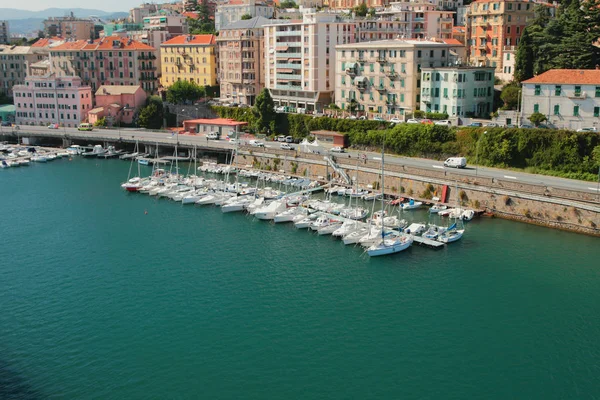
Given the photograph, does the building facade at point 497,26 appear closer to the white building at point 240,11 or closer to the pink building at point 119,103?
the white building at point 240,11

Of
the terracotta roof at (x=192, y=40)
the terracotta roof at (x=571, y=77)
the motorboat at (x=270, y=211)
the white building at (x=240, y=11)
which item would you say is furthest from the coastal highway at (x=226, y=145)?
the white building at (x=240, y=11)

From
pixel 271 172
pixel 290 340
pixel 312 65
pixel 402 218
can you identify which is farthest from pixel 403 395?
pixel 312 65

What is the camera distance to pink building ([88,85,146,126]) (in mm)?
99875

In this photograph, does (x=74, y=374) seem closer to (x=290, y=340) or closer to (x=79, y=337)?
(x=79, y=337)

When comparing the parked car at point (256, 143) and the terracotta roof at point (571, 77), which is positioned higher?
the terracotta roof at point (571, 77)

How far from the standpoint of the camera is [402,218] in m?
55.2

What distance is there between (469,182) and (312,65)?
122 ft

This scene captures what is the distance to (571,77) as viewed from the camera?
6209 centimetres

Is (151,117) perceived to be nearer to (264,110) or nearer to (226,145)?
(264,110)

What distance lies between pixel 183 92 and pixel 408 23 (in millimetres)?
36634

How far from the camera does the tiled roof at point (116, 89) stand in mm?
100875

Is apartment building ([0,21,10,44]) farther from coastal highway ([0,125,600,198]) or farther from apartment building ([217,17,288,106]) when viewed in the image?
apartment building ([217,17,288,106])

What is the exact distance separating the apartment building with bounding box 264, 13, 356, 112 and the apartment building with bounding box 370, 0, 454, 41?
417cm

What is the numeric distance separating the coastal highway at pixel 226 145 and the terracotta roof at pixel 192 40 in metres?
20.2
